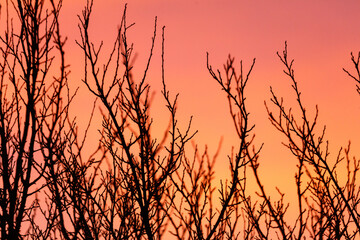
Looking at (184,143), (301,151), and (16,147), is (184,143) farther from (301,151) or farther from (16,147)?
(301,151)

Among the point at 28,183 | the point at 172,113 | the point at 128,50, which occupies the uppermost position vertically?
the point at 128,50

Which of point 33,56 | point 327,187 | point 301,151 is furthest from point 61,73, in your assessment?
point 327,187

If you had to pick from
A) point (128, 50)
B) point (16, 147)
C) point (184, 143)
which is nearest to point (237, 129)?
point (184, 143)

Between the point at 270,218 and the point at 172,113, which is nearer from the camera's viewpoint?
the point at 172,113

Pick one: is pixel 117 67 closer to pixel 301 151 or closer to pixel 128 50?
pixel 128 50

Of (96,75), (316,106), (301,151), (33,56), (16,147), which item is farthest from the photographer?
(316,106)

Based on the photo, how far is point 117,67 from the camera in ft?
14.3

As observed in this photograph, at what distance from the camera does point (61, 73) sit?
504cm

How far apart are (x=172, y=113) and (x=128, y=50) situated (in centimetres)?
73

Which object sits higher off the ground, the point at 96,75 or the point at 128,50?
the point at 128,50

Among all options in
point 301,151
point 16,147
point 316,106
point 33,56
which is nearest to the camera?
point 33,56

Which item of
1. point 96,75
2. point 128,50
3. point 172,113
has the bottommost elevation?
point 172,113

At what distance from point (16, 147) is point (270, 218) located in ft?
10.2

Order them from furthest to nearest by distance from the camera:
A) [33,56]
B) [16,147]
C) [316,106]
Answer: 1. [316,106]
2. [16,147]
3. [33,56]
